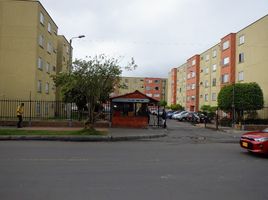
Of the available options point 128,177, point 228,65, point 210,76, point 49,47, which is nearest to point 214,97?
point 210,76

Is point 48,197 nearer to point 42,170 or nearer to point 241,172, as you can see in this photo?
point 42,170

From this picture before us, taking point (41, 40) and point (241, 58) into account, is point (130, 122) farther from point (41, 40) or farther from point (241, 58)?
point (241, 58)

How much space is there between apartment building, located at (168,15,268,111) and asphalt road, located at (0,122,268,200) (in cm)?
3071

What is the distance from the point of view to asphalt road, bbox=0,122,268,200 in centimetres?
637

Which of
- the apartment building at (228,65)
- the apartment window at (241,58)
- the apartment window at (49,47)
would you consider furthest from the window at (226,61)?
the apartment window at (49,47)

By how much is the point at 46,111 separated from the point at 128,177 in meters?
28.8

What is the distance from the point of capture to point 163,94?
122 m

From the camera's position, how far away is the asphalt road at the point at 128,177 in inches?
251

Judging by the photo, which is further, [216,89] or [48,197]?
[216,89]

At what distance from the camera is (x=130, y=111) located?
86.0 ft

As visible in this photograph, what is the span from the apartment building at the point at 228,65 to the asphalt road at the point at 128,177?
30714 millimetres

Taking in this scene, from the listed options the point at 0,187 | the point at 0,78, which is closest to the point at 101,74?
the point at 0,187

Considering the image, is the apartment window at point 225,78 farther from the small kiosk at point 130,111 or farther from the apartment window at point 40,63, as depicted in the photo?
the apartment window at point 40,63

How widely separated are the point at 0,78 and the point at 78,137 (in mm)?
18080
